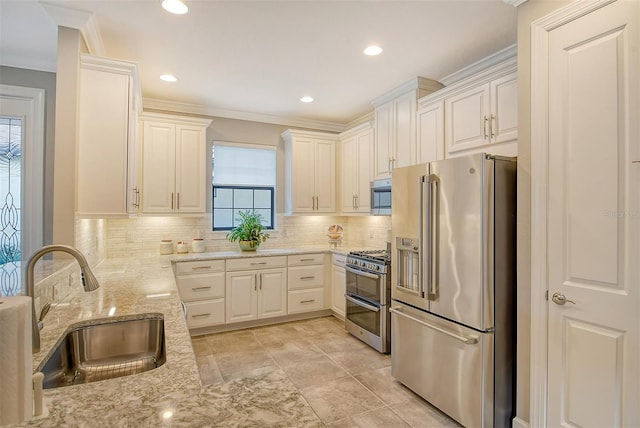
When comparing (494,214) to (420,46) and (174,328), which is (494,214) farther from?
(174,328)

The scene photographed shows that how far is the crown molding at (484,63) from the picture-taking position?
2.63m

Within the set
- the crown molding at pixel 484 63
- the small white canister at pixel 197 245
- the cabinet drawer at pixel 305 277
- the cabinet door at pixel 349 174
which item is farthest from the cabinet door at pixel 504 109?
the small white canister at pixel 197 245

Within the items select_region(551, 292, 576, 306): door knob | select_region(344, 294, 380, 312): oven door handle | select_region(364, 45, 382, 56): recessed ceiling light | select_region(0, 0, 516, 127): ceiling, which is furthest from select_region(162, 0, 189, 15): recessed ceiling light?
select_region(344, 294, 380, 312): oven door handle

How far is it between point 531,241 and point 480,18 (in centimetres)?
158

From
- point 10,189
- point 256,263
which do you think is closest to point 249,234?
point 256,263

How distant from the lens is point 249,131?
455cm

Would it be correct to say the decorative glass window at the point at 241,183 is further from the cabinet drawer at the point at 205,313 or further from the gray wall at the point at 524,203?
the gray wall at the point at 524,203

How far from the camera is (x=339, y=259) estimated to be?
4180 millimetres

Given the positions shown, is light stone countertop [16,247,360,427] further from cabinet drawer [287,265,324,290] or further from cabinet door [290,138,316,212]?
cabinet door [290,138,316,212]

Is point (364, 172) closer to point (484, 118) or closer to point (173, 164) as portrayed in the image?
point (484, 118)

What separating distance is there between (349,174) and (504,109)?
7.55 ft

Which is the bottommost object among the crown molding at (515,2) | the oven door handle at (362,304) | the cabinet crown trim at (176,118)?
the oven door handle at (362,304)

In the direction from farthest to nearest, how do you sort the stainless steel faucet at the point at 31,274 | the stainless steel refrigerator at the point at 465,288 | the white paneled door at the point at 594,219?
the stainless steel refrigerator at the point at 465,288 < the white paneled door at the point at 594,219 < the stainless steel faucet at the point at 31,274

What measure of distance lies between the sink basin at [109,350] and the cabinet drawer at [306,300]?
8.49 feet
